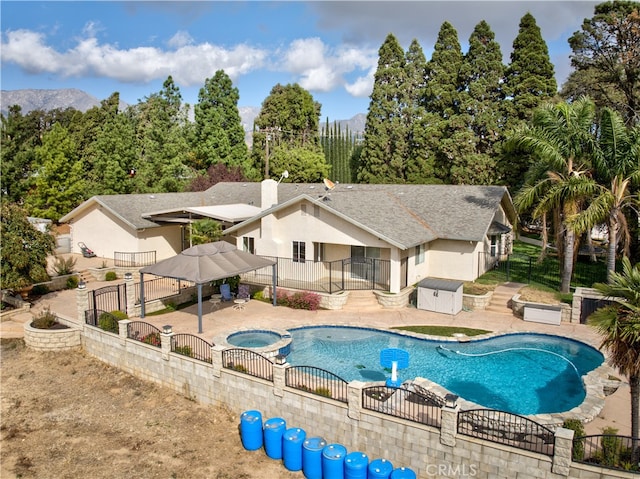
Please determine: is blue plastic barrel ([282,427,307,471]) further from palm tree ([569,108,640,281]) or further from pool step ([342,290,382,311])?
palm tree ([569,108,640,281])

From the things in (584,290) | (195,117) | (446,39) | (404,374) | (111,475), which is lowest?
(111,475)

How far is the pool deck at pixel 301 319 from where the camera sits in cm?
2095

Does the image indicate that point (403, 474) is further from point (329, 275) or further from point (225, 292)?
point (225, 292)

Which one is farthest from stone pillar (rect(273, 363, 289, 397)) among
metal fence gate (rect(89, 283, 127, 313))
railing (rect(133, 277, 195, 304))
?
railing (rect(133, 277, 195, 304))

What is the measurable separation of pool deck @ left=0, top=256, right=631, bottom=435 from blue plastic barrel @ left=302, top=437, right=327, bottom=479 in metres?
7.71

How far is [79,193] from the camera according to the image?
47594 mm

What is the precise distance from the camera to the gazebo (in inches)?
809

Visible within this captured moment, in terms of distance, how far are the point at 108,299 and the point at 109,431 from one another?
998cm

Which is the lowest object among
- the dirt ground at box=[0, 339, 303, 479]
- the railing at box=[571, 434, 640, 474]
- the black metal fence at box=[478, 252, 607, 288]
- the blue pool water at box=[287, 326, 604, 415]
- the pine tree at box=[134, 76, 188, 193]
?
the dirt ground at box=[0, 339, 303, 479]

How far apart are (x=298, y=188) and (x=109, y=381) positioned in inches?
974

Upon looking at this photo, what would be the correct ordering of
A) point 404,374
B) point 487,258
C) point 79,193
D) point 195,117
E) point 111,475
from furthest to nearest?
point 195,117 → point 79,193 → point 487,258 → point 404,374 → point 111,475

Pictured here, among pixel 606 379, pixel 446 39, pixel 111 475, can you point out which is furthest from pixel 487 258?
pixel 446 39

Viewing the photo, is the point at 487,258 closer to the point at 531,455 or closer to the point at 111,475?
Result: the point at 531,455

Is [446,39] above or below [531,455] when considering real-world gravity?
above
